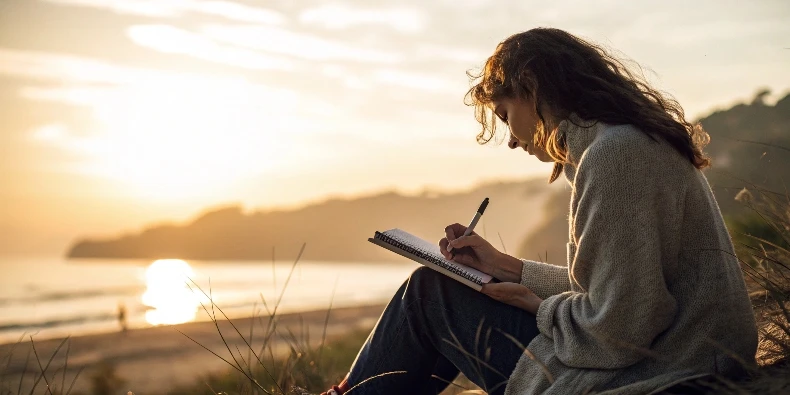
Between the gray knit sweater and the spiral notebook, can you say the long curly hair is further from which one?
the spiral notebook

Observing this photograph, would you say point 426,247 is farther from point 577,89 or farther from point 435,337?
point 577,89

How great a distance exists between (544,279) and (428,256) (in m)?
0.49

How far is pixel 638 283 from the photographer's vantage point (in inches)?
80.4

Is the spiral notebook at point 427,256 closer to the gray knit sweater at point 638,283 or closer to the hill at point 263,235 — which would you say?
the gray knit sweater at point 638,283

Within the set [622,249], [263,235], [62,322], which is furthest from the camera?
[263,235]

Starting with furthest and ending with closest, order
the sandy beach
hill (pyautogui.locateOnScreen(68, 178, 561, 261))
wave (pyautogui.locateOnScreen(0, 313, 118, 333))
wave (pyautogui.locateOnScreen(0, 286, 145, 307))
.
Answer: hill (pyautogui.locateOnScreen(68, 178, 561, 261)) < wave (pyautogui.locateOnScreen(0, 286, 145, 307)) < wave (pyautogui.locateOnScreen(0, 313, 118, 333)) < the sandy beach

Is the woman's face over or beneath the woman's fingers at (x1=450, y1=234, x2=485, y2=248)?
over

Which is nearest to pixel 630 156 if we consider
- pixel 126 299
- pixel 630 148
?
pixel 630 148

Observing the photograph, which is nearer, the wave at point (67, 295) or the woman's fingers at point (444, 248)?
the woman's fingers at point (444, 248)

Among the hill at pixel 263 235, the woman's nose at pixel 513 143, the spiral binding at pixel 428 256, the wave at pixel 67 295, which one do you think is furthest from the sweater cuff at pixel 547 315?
the hill at pixel 263 235

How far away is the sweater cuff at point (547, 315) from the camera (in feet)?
7.39

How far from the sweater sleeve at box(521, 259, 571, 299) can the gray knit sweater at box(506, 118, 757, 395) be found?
49 cm

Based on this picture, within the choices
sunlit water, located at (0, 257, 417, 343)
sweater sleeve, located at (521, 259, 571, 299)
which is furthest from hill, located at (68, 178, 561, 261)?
sweater sleeve, located at (521, 259, 571, 299)

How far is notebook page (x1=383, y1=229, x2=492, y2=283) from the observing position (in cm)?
255
